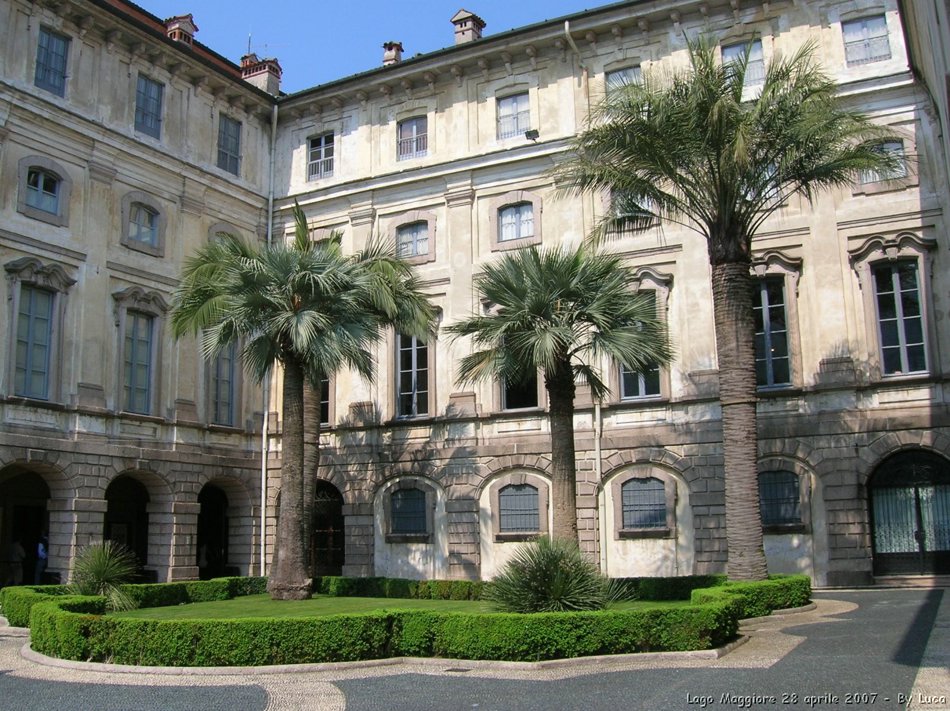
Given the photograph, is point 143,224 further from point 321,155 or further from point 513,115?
point 513,115

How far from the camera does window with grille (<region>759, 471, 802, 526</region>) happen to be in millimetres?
25484

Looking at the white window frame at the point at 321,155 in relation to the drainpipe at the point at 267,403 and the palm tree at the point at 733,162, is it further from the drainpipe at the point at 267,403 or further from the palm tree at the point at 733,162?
the palm tree at the point at 733,162

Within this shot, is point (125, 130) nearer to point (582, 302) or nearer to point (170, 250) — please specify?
point (170, 250)

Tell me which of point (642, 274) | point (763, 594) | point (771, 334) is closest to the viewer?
point (763, 594)

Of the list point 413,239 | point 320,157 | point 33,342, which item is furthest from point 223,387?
point 320,157

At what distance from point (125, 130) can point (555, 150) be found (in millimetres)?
12747

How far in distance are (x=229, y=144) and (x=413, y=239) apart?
7.20 m

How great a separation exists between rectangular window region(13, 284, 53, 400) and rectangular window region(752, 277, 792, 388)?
18.7m

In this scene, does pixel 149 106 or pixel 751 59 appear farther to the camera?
pixel 149 106

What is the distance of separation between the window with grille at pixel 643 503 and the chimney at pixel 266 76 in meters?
18.9

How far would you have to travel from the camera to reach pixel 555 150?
98.2 feet

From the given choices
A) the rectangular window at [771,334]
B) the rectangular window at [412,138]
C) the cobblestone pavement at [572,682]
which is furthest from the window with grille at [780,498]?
the rectangular window at [412,138]

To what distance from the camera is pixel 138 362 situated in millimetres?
28984

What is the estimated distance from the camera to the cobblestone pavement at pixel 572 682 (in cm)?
1094
